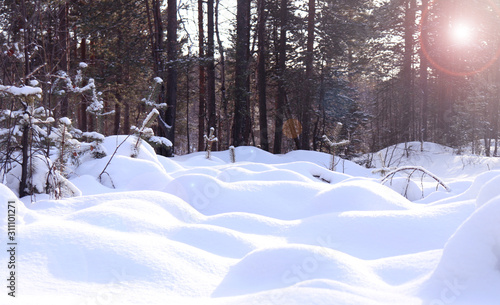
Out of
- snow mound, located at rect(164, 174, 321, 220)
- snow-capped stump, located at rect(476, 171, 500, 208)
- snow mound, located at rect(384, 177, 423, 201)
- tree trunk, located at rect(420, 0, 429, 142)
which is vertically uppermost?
tree trunk, located at rect(420, 0, 429, 142)

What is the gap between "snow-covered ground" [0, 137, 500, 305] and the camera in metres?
1.37

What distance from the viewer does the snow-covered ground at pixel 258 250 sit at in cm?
137

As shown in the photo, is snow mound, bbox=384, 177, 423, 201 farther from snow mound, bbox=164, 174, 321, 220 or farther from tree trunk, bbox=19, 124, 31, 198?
tree trunk, bbox=19, 124, 31, 198

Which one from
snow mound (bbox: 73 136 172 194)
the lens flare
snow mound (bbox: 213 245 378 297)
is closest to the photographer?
snow mound (bbox: 213 245 378 297)

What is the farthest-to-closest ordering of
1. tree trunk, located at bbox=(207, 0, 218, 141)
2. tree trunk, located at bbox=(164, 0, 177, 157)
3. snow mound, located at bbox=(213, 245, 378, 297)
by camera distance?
tree trunk, located at bbox=(207, 0, 218, 141), tree trunk, located at bbox=(164, 0, 177, 157), snow mound, located at bbox=(213, 245, 378, 297)

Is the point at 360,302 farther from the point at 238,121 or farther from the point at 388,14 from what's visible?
the point at 388,14

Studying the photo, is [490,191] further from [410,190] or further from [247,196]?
[410,190]

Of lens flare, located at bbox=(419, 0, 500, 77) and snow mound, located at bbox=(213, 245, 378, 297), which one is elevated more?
lens flare, located at bbox=(419, 0, 500, 77)

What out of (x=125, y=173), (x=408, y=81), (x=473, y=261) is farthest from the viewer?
(x=408, y=81)

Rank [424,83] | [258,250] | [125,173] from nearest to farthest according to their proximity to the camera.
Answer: [258,250] → [125,173] → [424,83]

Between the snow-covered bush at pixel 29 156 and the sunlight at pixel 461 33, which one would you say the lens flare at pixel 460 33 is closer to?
the sunlight at pixel 461 33

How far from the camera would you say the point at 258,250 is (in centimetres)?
178

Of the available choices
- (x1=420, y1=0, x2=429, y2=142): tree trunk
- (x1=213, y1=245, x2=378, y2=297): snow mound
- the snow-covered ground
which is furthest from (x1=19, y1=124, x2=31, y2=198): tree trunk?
(x1=420, y1=0, x2=429, y2=142): tree trunk

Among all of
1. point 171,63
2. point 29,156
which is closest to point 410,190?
point 29,156
